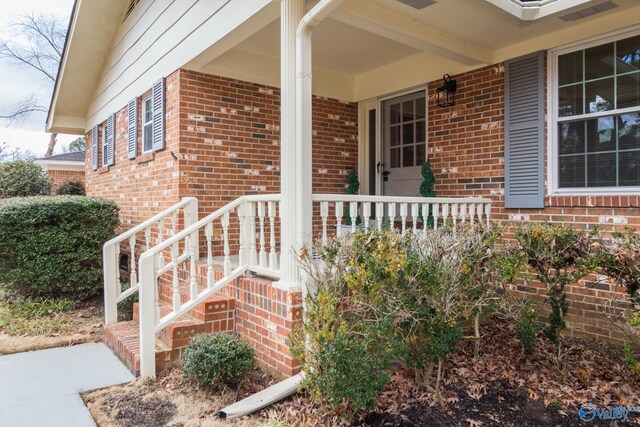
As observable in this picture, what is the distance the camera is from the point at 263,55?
597 centimetres

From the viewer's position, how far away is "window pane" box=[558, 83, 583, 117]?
177 inches

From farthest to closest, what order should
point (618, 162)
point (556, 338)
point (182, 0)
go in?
point (182, 0) < point (618, 162) < point (556, 338)

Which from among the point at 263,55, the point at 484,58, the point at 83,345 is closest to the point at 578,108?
the point at 484,58

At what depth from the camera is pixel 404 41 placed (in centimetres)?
439

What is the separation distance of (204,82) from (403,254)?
4.01m

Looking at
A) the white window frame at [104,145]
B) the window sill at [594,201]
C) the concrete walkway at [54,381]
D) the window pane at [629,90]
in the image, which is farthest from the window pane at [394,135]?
the white window frame at [104,145]

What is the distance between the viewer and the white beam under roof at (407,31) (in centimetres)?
375

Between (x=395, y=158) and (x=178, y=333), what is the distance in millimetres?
4196

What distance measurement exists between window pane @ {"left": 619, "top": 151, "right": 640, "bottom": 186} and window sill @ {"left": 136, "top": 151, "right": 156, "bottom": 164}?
591 cm

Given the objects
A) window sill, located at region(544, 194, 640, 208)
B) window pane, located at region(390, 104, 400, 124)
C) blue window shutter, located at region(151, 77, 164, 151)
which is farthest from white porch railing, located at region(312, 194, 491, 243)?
blue window shutter, located at region(151, 77, 164, 151)

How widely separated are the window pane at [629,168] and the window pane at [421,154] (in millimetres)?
2456

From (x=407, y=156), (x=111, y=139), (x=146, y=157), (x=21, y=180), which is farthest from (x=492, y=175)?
(x=21, y=180)

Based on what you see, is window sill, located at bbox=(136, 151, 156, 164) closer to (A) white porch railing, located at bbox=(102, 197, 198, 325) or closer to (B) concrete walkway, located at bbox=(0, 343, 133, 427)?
(A) white porch railing, located at bbox=(102, 197, 198, 325)

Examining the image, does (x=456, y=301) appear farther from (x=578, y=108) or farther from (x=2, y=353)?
(x=2, y=353)
